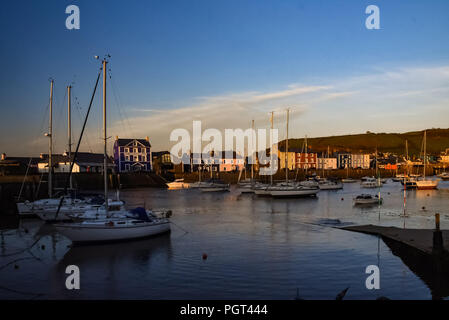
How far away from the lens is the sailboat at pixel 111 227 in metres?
24.0

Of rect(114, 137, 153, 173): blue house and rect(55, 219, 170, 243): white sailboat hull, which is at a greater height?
rect(114, 137, 153, 173): blue house

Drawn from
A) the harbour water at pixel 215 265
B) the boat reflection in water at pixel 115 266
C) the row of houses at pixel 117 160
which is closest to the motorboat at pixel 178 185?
the row of houses at pixel 117 160

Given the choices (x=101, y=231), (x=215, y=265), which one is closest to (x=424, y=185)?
(x=215, y=265)

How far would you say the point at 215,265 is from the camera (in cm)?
2003

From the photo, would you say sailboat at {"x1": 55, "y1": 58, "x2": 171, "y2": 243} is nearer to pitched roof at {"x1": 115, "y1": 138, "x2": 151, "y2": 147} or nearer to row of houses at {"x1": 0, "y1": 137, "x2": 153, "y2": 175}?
row of houses at {"x1": 0, "y1": 137, "x2": 153, "y2": 175}

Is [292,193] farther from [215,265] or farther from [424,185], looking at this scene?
[215,265]

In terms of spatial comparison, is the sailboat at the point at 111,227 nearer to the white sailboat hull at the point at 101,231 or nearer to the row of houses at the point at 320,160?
the white sailboat hull at the point at 101,231

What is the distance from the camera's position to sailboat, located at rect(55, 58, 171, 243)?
78.7 ft

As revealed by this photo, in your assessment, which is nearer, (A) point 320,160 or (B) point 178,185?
(B) point 178,185

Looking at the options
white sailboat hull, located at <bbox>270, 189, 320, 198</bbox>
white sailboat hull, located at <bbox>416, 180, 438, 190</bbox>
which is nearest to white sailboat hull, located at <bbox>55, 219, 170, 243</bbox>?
white sailboat hull, located at <bbox>270, 189, 320, 198</bbox>

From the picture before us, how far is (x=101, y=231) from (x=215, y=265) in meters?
8.57

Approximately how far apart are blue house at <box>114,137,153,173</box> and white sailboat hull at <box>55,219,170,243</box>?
7468cm

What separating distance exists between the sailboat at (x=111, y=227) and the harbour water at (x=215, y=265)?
2.03 ft
